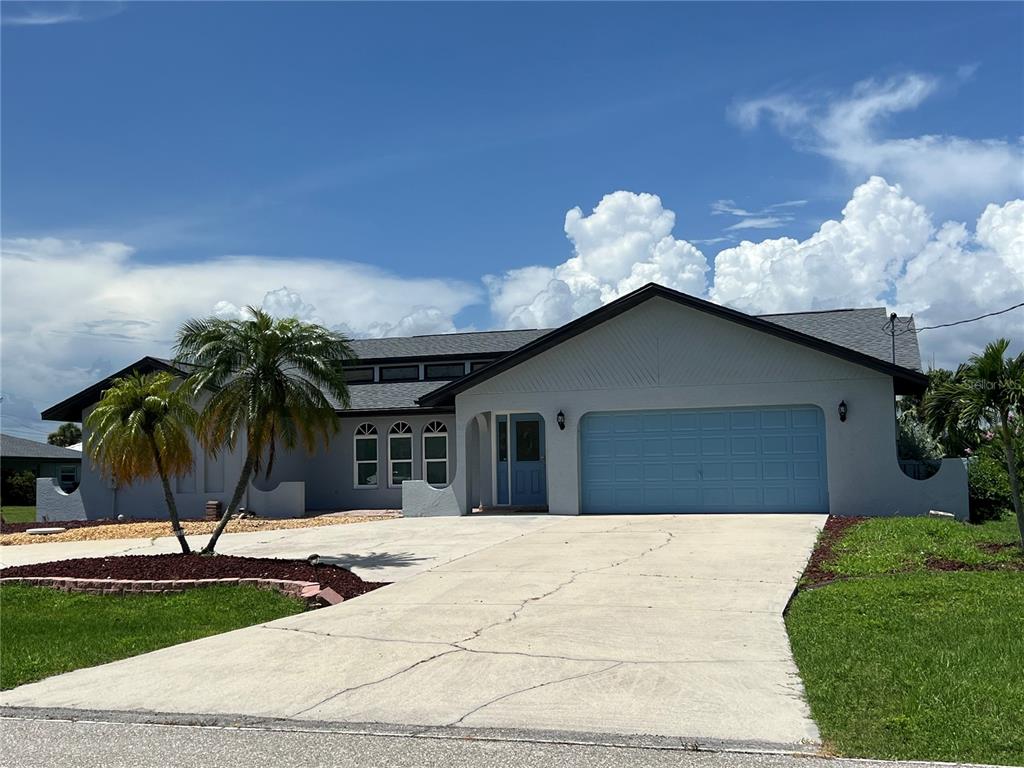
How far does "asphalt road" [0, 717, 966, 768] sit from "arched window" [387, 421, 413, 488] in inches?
822

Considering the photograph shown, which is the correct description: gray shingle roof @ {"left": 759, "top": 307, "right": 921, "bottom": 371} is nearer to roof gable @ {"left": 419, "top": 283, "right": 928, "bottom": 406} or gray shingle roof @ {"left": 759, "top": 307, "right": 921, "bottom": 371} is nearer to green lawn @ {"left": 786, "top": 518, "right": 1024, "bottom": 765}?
roof gable @ {"left": 419, "top": 283, "right": 928, "bottom": 406}

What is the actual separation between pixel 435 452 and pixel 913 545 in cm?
1532

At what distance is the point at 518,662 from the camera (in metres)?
8.49

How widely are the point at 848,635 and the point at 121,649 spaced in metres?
6.97

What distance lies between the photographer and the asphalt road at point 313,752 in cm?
592

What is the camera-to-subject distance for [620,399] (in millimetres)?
22578

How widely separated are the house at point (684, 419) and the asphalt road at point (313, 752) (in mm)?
15906

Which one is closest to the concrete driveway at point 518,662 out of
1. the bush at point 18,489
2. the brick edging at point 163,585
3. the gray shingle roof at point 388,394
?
the brick edging at point 163,585

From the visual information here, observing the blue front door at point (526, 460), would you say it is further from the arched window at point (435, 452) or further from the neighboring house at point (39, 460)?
the neighboring house at point (39, 460)

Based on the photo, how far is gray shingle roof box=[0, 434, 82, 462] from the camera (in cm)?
4453

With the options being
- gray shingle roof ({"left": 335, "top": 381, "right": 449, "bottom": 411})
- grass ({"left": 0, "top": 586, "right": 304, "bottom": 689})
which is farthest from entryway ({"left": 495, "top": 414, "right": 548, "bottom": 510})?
grass ({"left": 0, "top": 586, "right": 304, "bottom": 689})

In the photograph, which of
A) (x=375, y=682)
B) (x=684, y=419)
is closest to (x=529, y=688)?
(x=375, y=682)

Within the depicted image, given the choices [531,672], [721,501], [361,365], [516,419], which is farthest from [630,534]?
[361,365]

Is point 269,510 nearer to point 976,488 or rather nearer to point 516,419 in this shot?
point 516,419
